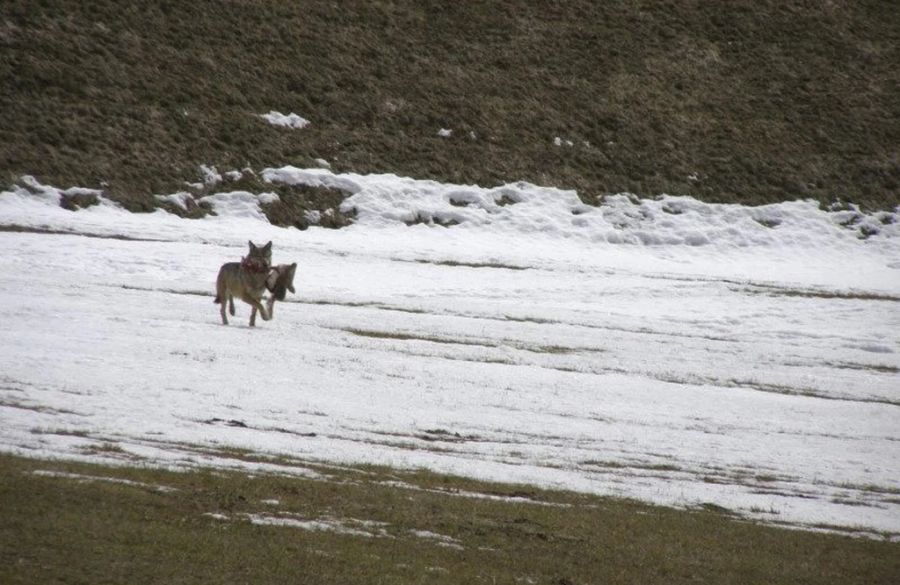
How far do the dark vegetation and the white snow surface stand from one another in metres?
1.08

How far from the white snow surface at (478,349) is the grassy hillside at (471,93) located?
344cm

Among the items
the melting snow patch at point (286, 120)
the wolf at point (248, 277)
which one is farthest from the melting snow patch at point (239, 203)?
the wolf at point (248, 277)

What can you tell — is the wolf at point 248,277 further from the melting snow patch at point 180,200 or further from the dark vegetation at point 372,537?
the melting snow patch at point 180,200

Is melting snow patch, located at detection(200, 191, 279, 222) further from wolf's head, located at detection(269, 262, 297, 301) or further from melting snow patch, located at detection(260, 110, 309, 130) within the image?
wolf's head, located at detection(269, 262, 297, 301)

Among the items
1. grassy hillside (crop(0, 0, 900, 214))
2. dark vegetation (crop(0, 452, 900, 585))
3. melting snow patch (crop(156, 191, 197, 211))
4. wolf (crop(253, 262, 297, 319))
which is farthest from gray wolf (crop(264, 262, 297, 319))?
melting snow patch (crop(156, 191, 197, 211))

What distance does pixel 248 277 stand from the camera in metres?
24.8

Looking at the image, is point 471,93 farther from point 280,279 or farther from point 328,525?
point 328,525

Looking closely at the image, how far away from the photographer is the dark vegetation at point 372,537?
10.0 m

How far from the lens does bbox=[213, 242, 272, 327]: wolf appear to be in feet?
79.4

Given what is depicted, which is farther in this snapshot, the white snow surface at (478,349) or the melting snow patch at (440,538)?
the white snow surface at (478,349)

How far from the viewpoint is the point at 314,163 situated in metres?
50.8

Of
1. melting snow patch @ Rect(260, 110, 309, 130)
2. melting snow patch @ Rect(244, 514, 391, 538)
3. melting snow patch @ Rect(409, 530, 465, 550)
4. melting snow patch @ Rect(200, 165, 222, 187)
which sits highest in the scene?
melting snow patch @ Rect(260, 110, 309, 130)

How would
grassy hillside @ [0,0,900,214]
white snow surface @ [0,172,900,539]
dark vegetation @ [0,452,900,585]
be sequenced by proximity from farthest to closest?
1. grassy hillside @ [0,0,900,214]
2. white snow surface @ [0,172,900,539]
3. dark vegetation @ [0,452,900,585]

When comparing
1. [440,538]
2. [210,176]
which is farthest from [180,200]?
[440,538]
